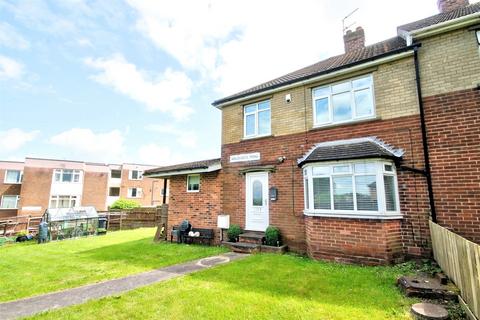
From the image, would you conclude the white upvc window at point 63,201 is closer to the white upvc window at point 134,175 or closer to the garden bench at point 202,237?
the white upvc window at point 134,175

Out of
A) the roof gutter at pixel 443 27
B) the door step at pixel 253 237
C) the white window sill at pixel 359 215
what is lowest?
the door step at pixel 253 237

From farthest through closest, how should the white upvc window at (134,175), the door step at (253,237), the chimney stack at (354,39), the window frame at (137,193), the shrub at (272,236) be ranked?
the white upvc window at (134,175) < the window frame at (137,193) < the chimney stack at (354,39) < the door step at (253,237) < the shrub at (272,236)

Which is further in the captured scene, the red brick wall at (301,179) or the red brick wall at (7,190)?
the red brick wall at (7,190)

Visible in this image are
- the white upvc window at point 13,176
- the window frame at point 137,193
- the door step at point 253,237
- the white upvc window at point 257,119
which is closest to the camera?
the door step at point 253,237

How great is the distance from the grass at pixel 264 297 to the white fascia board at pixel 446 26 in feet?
23.1

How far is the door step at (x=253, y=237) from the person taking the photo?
30.7 feet

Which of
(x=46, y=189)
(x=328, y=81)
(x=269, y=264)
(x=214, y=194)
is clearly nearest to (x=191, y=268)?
(x=269, y=264)

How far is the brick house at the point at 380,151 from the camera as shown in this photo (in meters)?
6.70

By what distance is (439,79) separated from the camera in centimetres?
717

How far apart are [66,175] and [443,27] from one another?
3881cm

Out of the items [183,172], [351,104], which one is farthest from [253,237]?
[351,104]

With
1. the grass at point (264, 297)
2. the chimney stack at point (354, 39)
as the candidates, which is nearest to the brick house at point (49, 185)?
the chimney stack at point (354, 39)

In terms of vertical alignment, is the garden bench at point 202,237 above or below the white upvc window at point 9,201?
below

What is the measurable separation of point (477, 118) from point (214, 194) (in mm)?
9470
